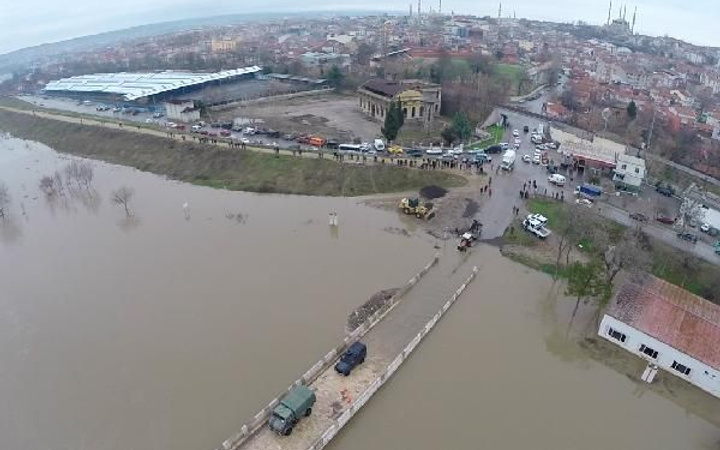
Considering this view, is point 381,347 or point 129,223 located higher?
point 129,223

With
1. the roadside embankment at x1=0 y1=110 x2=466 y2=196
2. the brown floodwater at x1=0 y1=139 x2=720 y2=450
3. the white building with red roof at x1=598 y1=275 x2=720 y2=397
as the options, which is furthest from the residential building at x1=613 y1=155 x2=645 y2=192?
the white building with red roof at x1=598 y1=275 x2=720 y2=397

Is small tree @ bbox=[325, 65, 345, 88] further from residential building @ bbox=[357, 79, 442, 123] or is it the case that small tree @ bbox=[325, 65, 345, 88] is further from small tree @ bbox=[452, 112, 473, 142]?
small tree @ bbox=[452, 112, 473, 142]

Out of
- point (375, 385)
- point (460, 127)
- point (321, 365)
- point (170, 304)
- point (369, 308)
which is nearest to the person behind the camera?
point (375, 385)

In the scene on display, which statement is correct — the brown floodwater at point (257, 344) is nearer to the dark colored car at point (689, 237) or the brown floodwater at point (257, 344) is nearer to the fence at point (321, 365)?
the fence at point (321, 365)

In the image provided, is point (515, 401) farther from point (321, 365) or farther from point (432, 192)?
point (432, 192)

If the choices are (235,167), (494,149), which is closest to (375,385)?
(235,167)

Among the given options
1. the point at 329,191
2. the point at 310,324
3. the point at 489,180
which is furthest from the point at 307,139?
the point at 310,324

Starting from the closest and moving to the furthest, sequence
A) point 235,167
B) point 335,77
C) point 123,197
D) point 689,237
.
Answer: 1. point 689,237
2. point 123,197
3. point 235,167
4. point 335,77

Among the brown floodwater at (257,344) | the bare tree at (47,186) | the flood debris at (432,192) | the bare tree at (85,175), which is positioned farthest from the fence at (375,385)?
the bare tree at (47,186)
